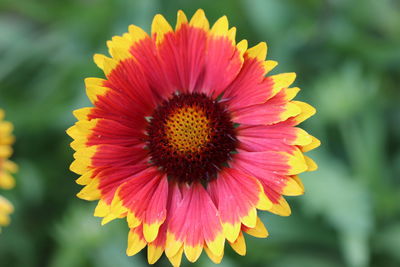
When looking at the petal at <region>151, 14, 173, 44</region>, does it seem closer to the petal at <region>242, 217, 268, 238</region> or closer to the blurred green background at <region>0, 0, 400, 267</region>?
the petal at <region>242, 217, 268, 238</region>

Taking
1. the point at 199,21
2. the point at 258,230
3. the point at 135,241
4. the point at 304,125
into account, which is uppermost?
the point at 199,21

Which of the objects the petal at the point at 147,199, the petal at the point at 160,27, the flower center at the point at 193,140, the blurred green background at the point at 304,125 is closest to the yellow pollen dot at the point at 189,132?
the flower center at the point at 193,140

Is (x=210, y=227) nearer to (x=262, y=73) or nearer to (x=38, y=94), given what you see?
(x=262, y=73)

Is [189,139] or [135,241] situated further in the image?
[189,139]

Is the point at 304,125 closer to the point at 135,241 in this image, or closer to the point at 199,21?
the point at 199,21

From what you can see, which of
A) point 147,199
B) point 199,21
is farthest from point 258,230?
point 199,21

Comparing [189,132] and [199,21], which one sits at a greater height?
[199,21]

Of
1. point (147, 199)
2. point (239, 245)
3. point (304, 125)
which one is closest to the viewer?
point (239, 245)

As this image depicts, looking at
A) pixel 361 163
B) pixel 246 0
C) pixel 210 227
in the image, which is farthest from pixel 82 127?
pixel 246 0
